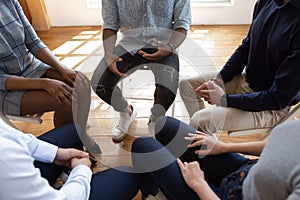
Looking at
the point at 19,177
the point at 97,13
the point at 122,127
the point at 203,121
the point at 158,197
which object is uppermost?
the point at 19,177

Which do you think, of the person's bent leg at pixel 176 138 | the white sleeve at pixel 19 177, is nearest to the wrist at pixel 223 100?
the person's bent leg at pixel 176 138

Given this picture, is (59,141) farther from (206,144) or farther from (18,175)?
(206,144)

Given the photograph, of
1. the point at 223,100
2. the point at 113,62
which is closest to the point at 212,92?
the point at 223,100

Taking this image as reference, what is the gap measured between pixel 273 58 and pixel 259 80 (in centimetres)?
13

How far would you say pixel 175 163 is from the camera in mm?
812

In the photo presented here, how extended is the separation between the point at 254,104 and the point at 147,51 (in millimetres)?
520

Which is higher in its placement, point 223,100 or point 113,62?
point 113,62

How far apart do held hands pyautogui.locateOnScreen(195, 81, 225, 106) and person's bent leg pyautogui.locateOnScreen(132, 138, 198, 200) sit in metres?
0.33

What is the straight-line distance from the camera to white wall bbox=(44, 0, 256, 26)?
2.27 m

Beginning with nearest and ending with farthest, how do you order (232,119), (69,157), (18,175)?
(18,175)
(69,157)
(232,119)

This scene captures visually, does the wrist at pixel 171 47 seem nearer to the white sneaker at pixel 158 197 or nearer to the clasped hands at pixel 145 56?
the clasped hands at pixel 145 56

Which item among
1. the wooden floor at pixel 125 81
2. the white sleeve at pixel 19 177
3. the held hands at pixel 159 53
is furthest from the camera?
the wooden floor at pixel 125 81

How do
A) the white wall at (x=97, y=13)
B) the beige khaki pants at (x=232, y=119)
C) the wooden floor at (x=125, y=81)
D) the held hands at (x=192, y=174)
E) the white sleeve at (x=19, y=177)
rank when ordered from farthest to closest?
the white wall at (x=97, y=13) < the wooden floor at (x=125, y=81) < the beige khaki pants at (x=232, y=119) < the held hands at (x=192, y=174) < the white sleeve at (x=19, y=177)

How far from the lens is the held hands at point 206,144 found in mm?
859
